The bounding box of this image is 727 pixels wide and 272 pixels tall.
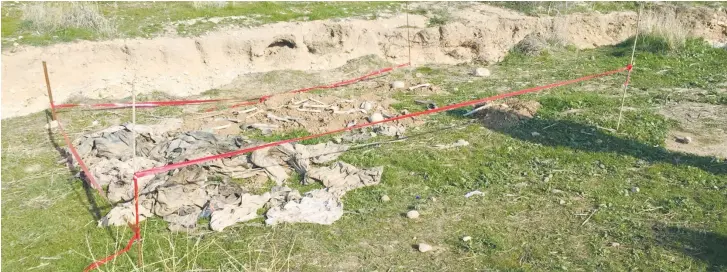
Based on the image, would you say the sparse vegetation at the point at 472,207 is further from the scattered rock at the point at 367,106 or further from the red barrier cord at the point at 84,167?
the scattered rock at the point at 367,106

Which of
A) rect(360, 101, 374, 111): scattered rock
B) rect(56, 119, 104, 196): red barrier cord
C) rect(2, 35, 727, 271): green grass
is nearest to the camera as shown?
rect(2, 35, 727, 271): green grass

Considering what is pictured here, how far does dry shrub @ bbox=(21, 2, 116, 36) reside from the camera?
10680mm

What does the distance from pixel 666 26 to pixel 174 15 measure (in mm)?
9914

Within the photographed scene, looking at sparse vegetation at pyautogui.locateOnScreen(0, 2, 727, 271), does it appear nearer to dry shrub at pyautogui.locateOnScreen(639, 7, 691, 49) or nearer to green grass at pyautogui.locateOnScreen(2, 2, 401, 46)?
green grass at pyautogui.locateOnScreen(2, 2, 401, 46)

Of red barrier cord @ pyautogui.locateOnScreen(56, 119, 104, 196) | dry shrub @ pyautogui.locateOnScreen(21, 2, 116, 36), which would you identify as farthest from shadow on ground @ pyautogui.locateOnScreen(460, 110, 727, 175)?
dry shrub @ pyautogui.locateOnScreen(21, 2, 116, 36)

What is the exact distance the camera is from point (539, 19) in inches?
520

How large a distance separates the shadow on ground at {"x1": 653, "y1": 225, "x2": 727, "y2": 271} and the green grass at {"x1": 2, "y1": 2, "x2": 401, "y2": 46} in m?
8.06

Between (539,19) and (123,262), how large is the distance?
10.4 m

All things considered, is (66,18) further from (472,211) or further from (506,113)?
(472,211)

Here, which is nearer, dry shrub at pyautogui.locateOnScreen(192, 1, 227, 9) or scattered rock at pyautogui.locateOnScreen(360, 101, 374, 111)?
scattered rock at pyautogui.locateOnScreen(360, 101, 374, 111)

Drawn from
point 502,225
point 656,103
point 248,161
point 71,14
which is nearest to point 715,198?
point 502,225

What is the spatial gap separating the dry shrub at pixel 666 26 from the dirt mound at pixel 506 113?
15.1 feet

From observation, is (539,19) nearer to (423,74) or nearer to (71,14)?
(423,74)

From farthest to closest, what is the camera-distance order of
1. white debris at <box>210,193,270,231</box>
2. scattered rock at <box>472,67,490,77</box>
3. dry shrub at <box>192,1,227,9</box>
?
dry shrub at <box>192,1,227,9</box> → scattered rock at <box>472,67,490,77</box> → white debris at <box>210,193,270,231</box>
